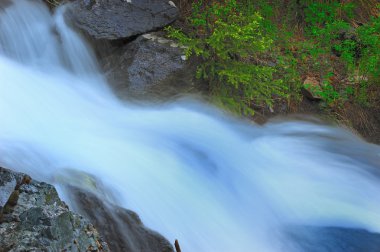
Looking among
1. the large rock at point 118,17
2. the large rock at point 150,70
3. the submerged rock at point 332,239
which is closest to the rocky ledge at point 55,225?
the submerged rock at point 332,239

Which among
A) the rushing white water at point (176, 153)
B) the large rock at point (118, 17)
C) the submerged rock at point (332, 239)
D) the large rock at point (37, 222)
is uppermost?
the large rock at point (118, 17)

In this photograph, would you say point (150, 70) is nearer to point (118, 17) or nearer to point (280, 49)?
point (118, 17)

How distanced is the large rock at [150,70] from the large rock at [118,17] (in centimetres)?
19

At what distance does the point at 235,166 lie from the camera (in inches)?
175

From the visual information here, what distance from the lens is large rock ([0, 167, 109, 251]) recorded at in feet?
6.86

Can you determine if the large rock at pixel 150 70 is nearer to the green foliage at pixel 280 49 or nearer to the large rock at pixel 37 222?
the green foliage at pixel 280 49

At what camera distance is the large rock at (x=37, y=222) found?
82.4 inches

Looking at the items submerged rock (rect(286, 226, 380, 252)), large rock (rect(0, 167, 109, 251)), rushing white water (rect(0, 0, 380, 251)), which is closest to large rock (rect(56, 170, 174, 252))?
rushing white water (rect(0, 0, 380, 251))

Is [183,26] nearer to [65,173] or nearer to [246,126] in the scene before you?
[246,126]

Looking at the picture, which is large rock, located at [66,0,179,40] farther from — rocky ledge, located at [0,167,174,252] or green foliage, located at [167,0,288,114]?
rocky ledge, located at [0,167,174,252]

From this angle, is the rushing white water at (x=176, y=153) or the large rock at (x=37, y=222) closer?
the large rock at (x=37, y=222)

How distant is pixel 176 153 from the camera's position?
433 cm

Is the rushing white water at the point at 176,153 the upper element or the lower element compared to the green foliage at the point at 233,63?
lower

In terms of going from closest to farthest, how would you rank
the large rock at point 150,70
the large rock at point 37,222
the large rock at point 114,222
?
the large rock at point 37,222
the large rock at point 114,222
the large rock at point 150,70
